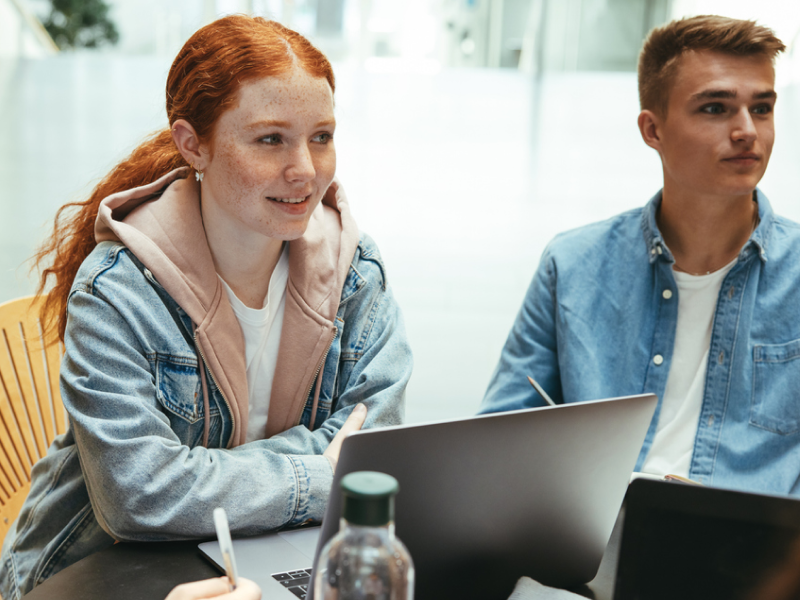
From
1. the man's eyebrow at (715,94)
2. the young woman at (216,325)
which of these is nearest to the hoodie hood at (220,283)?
the young woman at (216,325)

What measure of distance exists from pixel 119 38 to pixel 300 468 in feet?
7.30

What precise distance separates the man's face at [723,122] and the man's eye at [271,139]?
Result: 873 millimetres

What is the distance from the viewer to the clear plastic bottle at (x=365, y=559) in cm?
48

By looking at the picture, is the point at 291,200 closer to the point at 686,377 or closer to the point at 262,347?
the point at 262,347

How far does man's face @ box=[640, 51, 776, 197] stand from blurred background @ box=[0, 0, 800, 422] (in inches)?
42.8

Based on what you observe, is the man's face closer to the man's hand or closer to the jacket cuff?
the man's hand

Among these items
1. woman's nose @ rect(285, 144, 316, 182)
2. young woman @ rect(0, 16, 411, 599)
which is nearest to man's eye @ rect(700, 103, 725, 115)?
young woman @ rect(0, 16, 411, 599)

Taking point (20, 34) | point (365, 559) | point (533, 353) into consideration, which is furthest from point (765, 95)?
point (20, 34)

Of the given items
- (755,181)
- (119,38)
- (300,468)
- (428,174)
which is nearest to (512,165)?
(428,174)

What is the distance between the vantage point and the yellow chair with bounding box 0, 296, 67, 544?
4.84 ft

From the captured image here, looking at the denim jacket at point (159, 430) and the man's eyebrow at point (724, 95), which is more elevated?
the man's eyebrow at point (724, 95)

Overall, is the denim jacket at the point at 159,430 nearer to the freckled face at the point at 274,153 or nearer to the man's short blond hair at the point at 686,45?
the freckled face at the point at 274,153

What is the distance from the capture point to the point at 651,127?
5.43ft

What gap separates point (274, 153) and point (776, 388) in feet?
3.50
